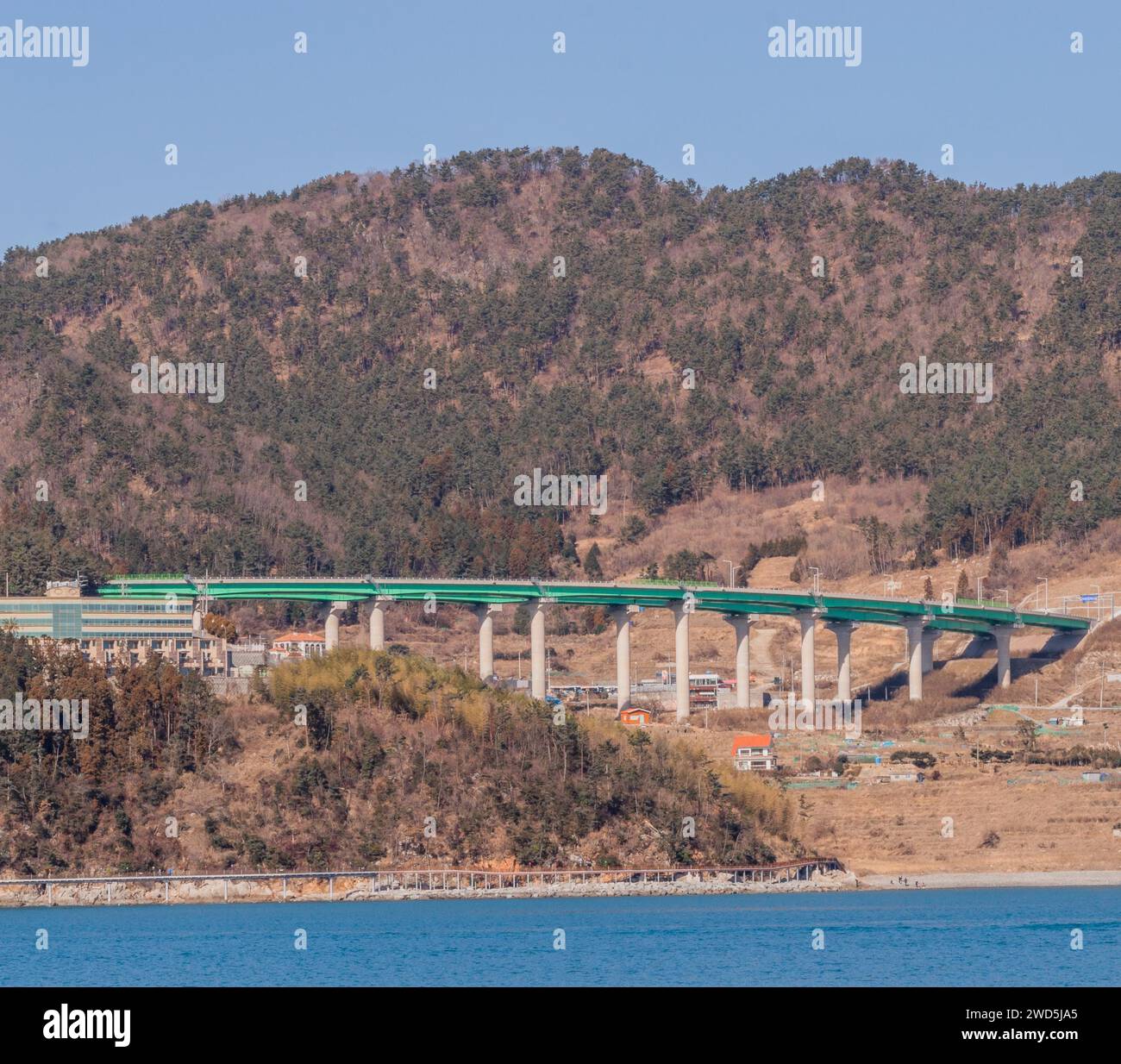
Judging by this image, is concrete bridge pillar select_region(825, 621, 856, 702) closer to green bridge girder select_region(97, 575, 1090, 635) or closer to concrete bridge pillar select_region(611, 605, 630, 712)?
green bridge girder select_region(97, 575, 1090, 635)

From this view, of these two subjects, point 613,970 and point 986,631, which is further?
point 986,631

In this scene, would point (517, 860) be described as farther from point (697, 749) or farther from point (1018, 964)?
point (1018, 964)

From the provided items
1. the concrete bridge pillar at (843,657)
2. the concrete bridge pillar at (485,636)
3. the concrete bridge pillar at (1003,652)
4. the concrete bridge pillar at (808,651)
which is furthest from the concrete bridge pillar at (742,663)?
the concrete bridge pillar at (1003,652)

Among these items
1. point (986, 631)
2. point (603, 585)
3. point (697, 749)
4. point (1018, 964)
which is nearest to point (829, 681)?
point (986, 631)


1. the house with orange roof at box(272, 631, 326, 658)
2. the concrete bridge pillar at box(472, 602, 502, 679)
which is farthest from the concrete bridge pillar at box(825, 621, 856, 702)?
the house with orange roof at box(272, 631, 326, 658)

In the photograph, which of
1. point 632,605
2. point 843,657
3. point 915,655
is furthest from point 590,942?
point 915,655

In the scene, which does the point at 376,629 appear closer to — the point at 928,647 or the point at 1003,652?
the point at 928,647
